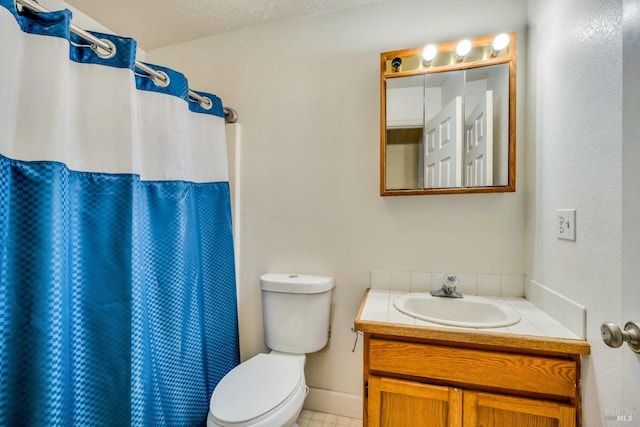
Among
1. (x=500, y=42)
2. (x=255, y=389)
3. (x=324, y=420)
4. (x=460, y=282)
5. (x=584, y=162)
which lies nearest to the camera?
(x=584, y=162)

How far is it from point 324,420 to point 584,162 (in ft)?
5.52

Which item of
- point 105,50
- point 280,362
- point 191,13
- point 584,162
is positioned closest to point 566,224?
point 584,162

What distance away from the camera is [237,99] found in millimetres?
1726

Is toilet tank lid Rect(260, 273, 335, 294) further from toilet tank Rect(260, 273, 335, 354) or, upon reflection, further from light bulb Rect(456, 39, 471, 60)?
light bulb Rect(456, 39, 471, 60)

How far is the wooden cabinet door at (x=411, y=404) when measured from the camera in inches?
37.3

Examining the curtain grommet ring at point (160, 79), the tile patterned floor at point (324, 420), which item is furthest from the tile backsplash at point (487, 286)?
the curtain grommet ring at point (160, 79)

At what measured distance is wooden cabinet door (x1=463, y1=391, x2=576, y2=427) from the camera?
A: 0.87 meters

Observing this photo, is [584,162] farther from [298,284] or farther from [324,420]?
[324,420]

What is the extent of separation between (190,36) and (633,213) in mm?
2242

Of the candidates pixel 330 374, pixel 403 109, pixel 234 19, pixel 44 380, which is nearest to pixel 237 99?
pixel 234 19

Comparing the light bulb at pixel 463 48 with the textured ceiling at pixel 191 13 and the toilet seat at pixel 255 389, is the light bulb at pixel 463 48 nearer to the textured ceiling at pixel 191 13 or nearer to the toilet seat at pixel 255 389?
the textured ceiling at pixel 191 13

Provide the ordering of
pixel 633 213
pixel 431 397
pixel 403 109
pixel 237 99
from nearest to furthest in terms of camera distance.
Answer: pixel 633 213
pixel 431 397
pixel 403 109
pixel 237 99

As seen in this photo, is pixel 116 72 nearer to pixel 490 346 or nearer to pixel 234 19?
pixel 234 19

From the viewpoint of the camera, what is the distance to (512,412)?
901 mm
